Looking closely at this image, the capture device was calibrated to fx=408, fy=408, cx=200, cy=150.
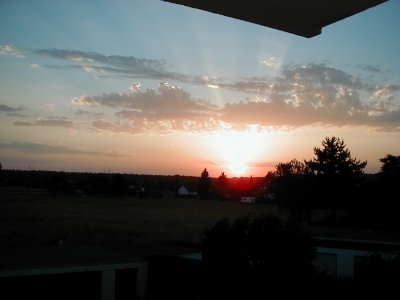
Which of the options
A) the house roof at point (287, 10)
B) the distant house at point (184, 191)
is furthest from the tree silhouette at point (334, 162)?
the distant house at point (184, 191)

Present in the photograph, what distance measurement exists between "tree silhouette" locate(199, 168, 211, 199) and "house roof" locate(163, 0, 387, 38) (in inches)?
4237

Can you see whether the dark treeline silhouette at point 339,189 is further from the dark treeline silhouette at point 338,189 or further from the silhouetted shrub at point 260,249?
the silhouetted shrub at point 260,249

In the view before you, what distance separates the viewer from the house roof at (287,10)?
1743 millimetres

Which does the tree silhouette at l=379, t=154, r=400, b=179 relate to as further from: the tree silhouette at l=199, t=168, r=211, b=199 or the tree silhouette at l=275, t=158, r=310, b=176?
the tree silhouette at l=199, t=168, r=211, b=199

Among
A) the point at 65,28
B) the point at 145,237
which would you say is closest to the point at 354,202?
the point at 145,237

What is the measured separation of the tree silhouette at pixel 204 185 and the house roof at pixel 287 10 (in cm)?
10761

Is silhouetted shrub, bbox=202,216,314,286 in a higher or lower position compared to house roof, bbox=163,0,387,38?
lower

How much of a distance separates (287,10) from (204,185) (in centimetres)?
11024

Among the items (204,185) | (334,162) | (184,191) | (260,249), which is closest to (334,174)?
(334,162)

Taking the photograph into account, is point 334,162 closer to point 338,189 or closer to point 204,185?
point 338,189

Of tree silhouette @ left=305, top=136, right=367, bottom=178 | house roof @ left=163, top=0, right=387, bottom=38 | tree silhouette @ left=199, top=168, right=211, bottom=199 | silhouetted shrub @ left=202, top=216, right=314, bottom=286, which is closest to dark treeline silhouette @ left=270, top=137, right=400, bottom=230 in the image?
tree silhouette @ left=305, top=136, right=367, bottom=178

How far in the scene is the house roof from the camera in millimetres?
1743

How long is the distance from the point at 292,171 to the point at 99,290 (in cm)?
2937

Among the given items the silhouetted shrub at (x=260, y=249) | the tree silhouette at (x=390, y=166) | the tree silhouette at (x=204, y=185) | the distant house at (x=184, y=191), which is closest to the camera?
the silhouetted shrub at (x=260, y=249)
